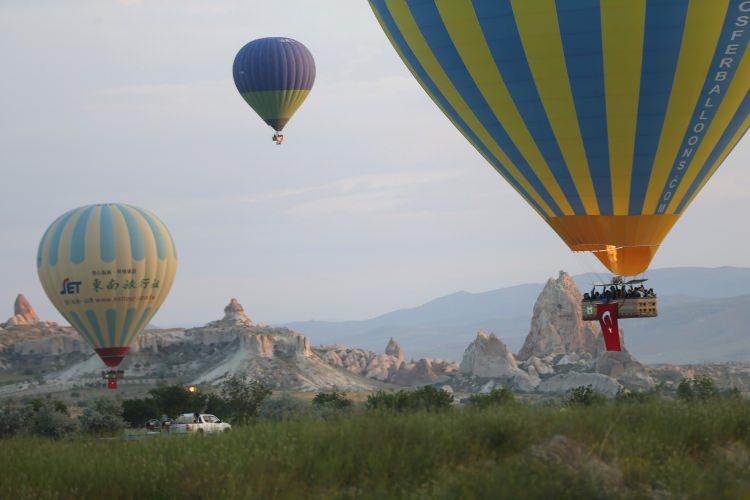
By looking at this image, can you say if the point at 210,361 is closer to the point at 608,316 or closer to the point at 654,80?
the point at 608,316

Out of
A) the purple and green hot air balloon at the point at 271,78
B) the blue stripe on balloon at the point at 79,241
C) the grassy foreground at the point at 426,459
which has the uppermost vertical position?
the purple and green hot air balloon at the point at 271,78

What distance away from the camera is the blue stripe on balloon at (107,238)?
261 feet

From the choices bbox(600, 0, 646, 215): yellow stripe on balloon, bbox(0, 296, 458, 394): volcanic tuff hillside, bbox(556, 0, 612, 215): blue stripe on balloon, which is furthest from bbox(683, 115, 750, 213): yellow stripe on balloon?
bbox(0, 296, 458, 394): volcanic tuff hillside

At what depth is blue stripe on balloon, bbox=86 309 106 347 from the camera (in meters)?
80.3

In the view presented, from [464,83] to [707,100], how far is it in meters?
7.52

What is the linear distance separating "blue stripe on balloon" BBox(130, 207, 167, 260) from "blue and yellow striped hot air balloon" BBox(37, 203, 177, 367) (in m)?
0.06

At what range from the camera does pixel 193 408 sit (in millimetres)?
81312

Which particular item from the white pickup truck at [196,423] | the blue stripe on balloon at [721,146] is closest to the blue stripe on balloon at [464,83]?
the blue stripe on balloon at [721,146]

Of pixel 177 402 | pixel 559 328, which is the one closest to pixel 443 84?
pixel 177 402

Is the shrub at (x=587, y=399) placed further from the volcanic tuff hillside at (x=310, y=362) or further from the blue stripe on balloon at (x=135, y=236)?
the volcanic tuff hillside at (x=310, y=362)

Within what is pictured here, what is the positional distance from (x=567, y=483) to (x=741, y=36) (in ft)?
65.6

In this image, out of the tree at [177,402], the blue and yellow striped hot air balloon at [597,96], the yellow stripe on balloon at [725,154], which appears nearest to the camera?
the blue and yellow striped hot air balloon at [597,96]

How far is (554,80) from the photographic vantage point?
39781 mm

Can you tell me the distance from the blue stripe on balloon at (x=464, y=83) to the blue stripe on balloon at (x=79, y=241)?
42.8m
